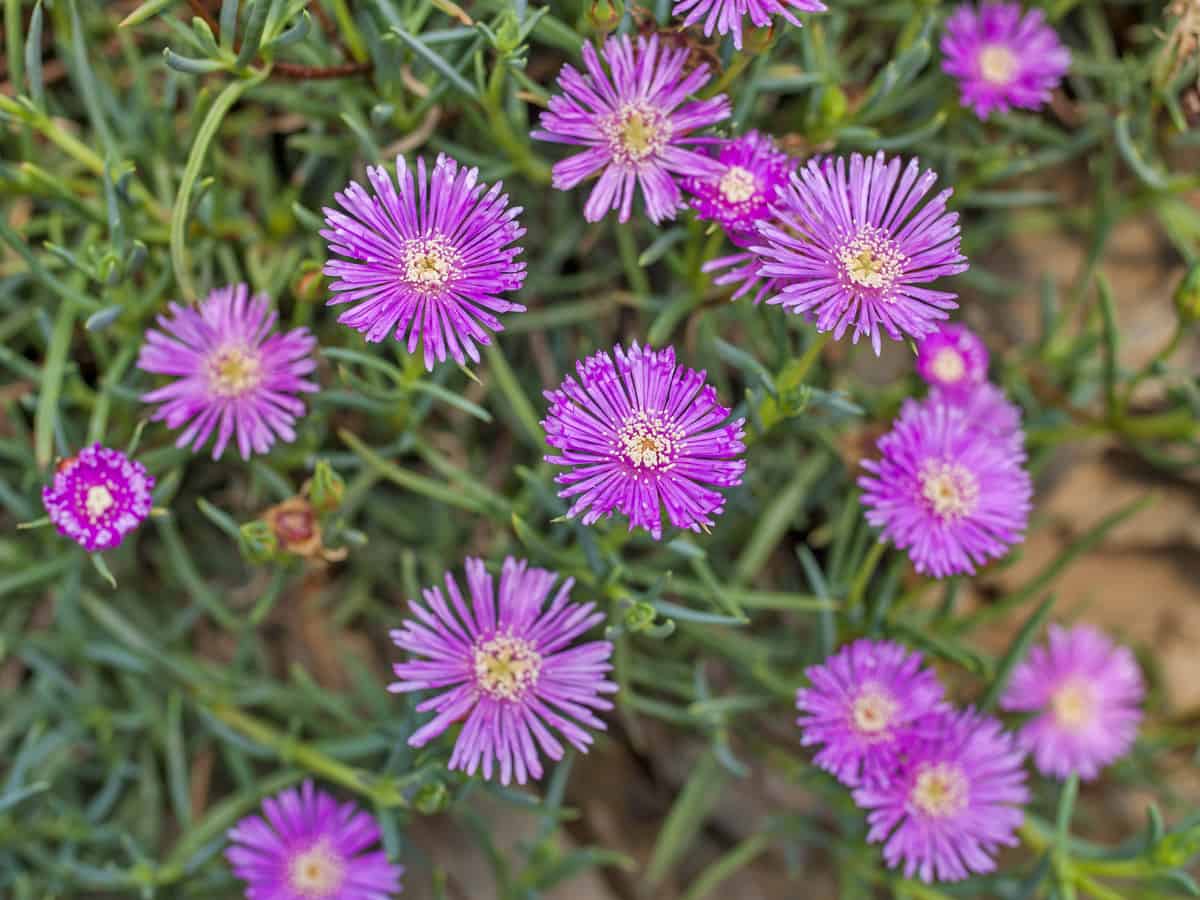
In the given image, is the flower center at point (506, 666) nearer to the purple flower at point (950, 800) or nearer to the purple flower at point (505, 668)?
the purple flower at point (505, 668)

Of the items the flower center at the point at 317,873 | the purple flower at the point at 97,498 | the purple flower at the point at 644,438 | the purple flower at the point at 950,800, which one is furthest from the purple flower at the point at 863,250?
the flower center at the point at 317,873

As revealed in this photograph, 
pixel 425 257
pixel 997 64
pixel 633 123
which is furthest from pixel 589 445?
pixel 997 64

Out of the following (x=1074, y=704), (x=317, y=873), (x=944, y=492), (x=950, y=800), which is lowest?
(x=317, y=873)

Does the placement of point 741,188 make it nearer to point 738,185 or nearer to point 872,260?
point 738,185

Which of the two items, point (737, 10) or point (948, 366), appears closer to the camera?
point (737, 10)

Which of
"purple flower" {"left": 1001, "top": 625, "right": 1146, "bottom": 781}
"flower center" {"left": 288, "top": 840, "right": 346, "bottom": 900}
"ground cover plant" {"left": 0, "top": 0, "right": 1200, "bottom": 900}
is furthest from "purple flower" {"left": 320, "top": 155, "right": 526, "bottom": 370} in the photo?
"purple flower" {"left": 1001, "top": 625, "right": 1146, "bottom": 781}

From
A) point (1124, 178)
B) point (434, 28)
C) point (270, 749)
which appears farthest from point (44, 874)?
point (1124, 178)

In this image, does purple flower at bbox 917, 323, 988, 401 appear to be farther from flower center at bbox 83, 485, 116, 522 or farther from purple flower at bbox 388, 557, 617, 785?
flower center at bbox 83, 485, 116, 522

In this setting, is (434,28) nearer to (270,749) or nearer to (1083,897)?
(270,749)
